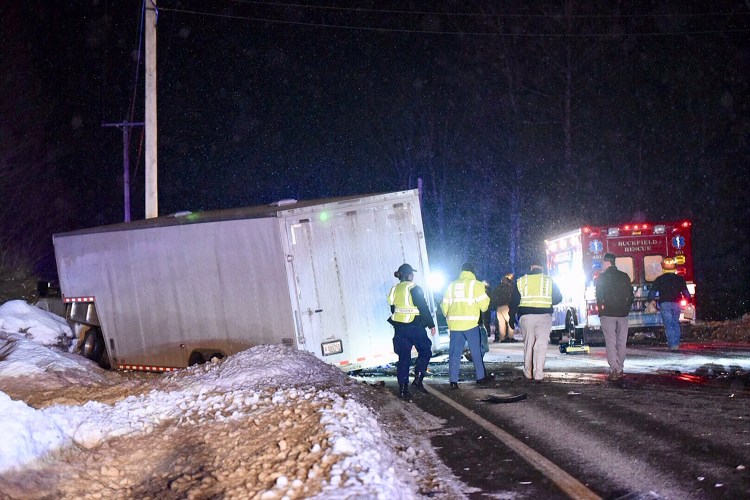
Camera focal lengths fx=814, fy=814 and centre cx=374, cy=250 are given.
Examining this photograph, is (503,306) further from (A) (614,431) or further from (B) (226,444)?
(B) (226,444)

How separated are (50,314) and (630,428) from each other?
15.7 metres

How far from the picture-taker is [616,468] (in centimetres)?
646

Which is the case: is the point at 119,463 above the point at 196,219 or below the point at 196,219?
below

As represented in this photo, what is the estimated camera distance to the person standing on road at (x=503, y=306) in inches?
859

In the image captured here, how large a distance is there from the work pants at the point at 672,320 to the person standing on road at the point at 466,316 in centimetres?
665

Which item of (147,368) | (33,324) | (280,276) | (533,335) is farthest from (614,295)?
(33,324)

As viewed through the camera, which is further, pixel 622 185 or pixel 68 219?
pixel 68 219

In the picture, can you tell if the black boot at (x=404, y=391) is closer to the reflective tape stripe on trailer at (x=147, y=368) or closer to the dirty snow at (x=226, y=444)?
the dirty snow at (x=226, y=444)

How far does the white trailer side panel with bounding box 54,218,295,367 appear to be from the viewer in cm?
1299

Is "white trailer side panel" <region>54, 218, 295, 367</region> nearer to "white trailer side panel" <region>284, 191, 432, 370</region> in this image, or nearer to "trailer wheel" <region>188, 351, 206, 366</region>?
"trailer wheel" <region>188, 351, 206, 366</region>

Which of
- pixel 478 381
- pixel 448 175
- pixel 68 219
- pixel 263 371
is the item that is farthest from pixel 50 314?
pixel 448 175

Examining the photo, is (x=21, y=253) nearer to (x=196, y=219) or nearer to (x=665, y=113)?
(x=196, y=219)

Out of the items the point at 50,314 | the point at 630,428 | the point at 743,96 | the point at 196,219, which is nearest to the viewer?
the point at 630,428

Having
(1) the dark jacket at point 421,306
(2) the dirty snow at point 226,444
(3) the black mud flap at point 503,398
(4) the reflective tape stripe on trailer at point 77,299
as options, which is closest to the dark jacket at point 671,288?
(1) the dark jacket at point 421,306
